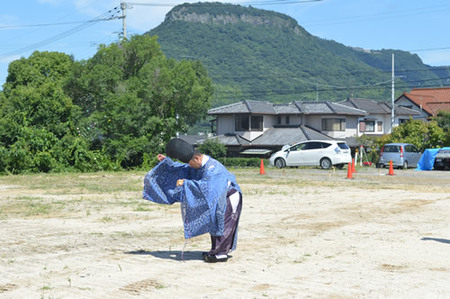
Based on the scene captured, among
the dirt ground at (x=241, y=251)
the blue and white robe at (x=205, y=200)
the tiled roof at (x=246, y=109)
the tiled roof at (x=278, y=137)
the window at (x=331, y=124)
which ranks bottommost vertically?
the dirt ground at (x=241, y=251)

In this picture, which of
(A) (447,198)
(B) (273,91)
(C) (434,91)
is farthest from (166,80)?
(B) (273,91)

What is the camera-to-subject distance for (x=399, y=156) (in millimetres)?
32656

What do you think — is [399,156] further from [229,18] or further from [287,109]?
[229,18]

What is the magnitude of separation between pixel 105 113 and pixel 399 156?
1667 cm

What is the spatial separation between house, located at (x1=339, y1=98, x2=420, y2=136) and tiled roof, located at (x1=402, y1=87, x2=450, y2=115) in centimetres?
191

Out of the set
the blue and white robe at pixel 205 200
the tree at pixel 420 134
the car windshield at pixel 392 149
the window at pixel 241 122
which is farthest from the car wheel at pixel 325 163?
the blue and white robe at pixel 205 200

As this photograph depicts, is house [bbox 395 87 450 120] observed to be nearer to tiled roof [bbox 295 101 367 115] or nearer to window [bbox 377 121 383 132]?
window [bbox 377 121 383 132]

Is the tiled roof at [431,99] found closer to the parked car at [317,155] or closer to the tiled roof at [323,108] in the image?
the tiled roof at [323,108]

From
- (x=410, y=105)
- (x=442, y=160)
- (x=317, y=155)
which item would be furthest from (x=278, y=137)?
(x=410, y=105)

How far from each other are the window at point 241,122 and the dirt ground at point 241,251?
122 feet

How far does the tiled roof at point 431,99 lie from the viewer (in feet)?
218

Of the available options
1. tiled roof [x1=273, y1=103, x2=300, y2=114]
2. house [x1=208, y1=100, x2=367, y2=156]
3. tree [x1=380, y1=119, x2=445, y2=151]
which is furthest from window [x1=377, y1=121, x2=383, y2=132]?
tree [x1=380, y1=119, x2=445, y2=151]

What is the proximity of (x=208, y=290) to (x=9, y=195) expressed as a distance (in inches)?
477

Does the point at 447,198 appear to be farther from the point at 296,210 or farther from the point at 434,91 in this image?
the point at 434,91
